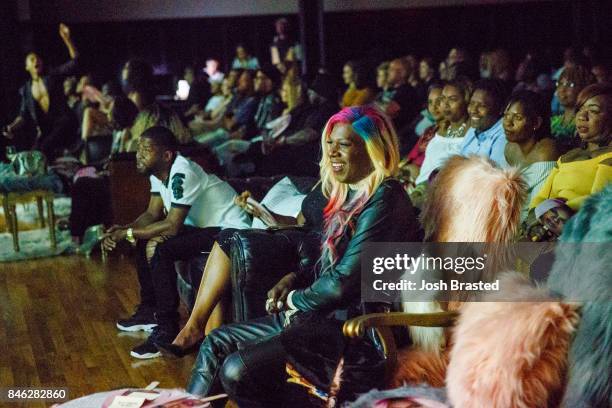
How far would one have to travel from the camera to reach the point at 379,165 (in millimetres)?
2545

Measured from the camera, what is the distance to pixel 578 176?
9.78ft

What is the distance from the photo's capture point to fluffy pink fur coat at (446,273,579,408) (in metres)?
1.93

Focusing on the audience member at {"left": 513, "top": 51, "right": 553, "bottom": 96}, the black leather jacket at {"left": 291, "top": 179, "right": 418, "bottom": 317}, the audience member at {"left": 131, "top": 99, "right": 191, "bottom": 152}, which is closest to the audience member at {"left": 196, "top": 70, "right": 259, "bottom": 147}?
the audience member at {"left": 131, "top": 99, "right": 191, "bottom": 152}

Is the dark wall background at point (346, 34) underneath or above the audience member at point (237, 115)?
above

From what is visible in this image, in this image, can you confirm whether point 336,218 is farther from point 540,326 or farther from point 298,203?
point 298,203

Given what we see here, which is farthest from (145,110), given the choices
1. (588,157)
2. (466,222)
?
(466,222)

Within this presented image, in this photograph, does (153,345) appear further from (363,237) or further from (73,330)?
(363,237)

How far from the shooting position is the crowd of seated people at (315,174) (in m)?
2.50

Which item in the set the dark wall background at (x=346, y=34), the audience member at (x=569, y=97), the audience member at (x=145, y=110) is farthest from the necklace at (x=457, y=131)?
the dark wall background at (x=346, y=34)

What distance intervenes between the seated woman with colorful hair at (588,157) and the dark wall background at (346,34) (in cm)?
799

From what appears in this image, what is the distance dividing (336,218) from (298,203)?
135cm

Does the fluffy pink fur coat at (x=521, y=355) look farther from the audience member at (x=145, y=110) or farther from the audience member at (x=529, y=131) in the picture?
the audience member at (x=145, y=110)

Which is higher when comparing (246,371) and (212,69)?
(212,69)

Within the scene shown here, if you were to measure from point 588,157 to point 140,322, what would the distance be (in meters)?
2.20
